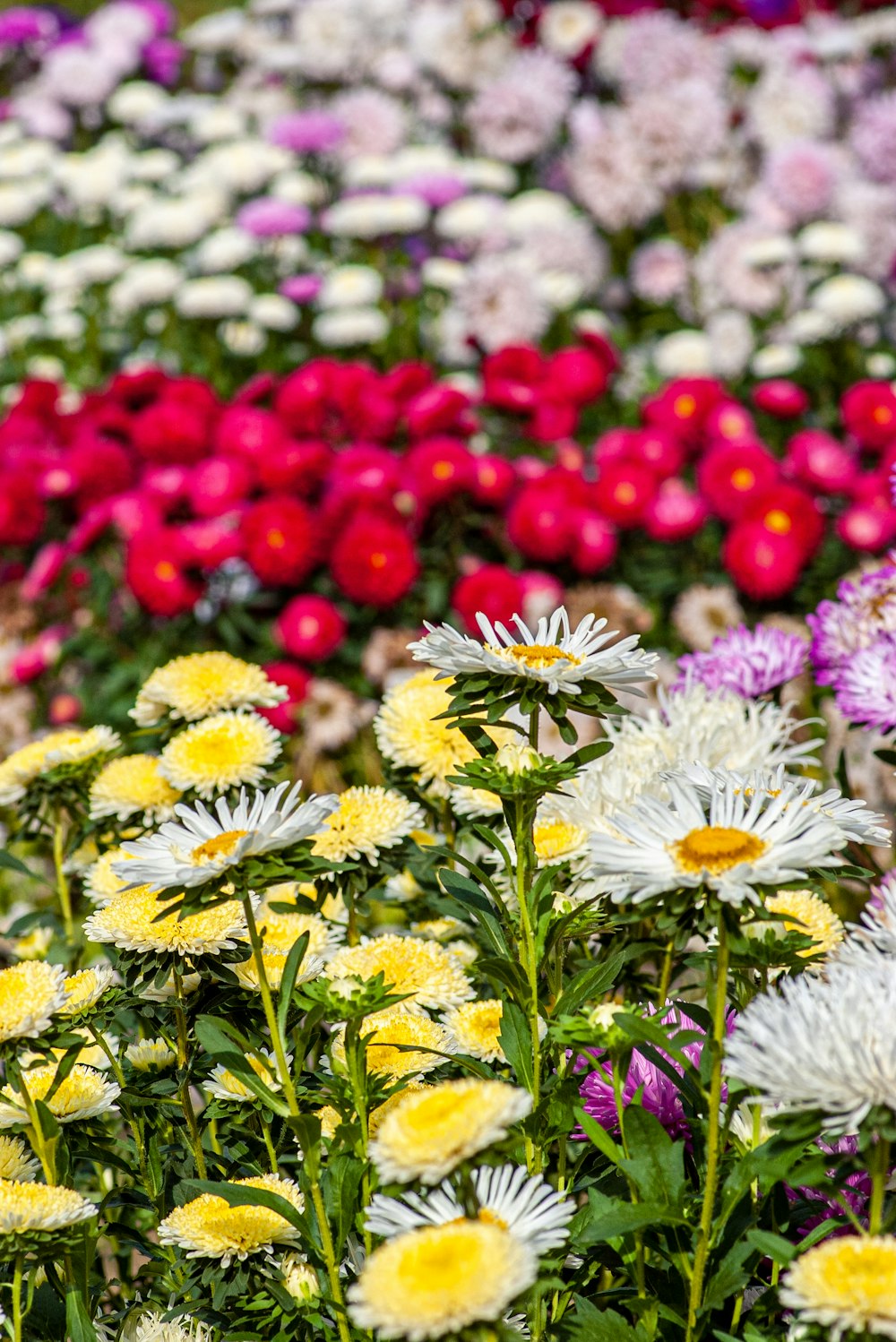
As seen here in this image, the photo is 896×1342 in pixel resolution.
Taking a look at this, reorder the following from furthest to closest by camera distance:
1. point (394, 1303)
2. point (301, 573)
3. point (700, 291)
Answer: point (700, 291), point (301, 573), point (394, 1303)

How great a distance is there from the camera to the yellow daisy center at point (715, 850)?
1043 millimetres

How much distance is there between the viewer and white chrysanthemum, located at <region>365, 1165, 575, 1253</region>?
0.96m

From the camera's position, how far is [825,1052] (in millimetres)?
939

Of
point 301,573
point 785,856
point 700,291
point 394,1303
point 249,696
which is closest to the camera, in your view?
point 394,1303

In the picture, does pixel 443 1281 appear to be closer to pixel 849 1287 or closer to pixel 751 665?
pixel 849 1287

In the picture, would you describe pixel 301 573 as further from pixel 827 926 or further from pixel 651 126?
pixel 651 126

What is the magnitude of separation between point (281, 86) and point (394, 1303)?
7.17m

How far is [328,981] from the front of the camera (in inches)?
49.1

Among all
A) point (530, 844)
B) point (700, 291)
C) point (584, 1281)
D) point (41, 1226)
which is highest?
point (530, 844)

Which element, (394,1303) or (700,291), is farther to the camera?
(700,291)

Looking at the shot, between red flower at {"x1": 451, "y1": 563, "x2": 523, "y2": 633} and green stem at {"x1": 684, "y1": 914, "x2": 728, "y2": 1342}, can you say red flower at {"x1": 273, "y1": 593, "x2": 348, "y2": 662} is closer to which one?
red flower at {"x1": 451, "y1": 563, "x2": 523, "y2": 633}

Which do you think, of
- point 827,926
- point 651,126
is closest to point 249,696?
point 827,926

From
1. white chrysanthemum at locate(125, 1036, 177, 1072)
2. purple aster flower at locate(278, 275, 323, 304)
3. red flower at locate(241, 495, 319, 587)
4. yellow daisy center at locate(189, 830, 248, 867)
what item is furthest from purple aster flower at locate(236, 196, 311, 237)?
yellow daisy center at locate(189, 830, 248, 867)

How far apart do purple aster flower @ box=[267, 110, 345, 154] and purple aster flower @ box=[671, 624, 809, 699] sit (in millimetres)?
4660
